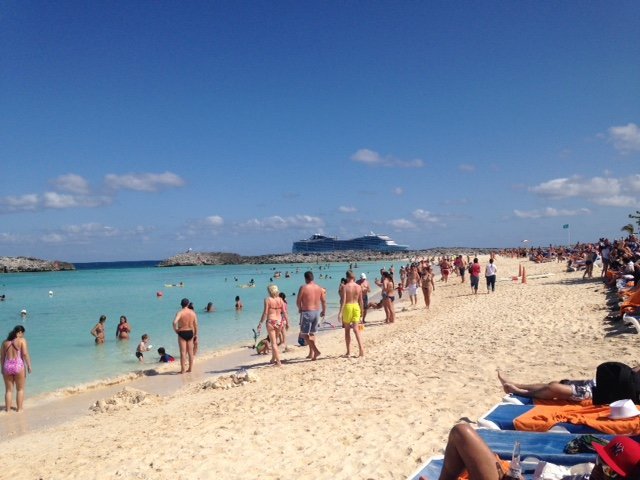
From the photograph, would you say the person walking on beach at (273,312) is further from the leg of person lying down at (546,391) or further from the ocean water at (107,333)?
the leg of person lying down at (546,391)

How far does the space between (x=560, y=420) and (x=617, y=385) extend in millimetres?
625

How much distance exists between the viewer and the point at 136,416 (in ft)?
21.9

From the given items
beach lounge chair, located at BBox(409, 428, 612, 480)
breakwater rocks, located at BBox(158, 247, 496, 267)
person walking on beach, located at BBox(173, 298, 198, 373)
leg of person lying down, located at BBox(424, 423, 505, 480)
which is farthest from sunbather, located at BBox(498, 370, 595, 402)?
breakwater rocks, located at BBox(158, 247, 496, 267)

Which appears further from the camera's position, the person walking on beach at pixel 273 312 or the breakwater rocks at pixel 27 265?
the breakwater rocks at pixel 27 265

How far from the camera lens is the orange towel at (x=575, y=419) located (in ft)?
12.0

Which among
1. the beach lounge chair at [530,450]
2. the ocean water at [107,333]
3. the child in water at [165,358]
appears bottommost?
the ocean water at [107,333]

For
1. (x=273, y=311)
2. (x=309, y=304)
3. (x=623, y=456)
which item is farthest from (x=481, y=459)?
(x=273, y=311)

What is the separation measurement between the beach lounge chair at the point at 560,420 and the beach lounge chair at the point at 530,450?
18cm

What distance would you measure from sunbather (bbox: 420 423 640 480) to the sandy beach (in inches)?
36.4

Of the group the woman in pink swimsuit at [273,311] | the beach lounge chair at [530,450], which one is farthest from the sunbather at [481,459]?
the woman in pink swimsuit at [273,311]

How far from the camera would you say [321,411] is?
18.1 ft

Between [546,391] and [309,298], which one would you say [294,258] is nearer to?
[309,298]

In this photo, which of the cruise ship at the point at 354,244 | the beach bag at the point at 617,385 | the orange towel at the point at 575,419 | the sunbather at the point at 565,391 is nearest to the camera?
the orange towel at the point at 575,419

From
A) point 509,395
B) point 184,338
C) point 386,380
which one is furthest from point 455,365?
point 184,338
